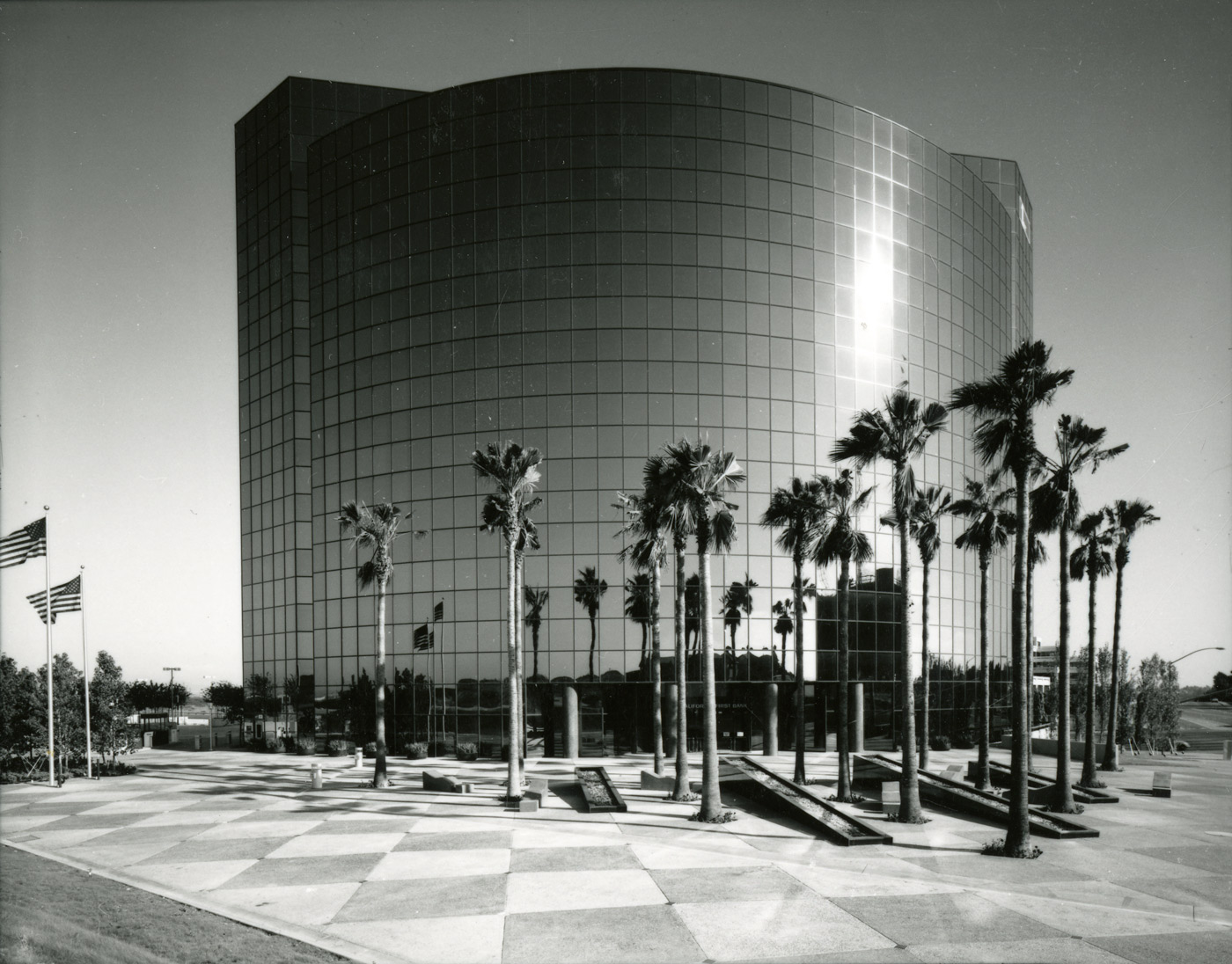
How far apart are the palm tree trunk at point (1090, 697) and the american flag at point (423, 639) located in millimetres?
33944

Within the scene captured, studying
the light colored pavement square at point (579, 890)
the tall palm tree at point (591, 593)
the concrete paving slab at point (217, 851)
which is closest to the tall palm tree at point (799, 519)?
the light colored pavement square at point (579, 890)

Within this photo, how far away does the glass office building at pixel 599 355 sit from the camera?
5503 cm

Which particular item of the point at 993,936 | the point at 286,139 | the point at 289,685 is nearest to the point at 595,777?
the point at 993,936

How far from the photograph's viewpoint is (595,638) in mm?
54188

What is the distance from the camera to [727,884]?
2031 cm

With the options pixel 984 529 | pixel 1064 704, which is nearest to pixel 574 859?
pixel 1064 704

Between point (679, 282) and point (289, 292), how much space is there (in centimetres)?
2977

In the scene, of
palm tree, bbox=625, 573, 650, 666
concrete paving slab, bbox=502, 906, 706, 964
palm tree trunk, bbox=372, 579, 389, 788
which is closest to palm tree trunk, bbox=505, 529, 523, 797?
palm tree trunk, bbox=372, 579, 389, 788

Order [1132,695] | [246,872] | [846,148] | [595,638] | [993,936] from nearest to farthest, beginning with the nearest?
[993,936], [246,872], [595,638], [846,148], [1132,695]

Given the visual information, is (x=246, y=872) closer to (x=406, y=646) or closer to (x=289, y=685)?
(x=406, y=646)

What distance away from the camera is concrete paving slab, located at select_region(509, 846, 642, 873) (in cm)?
2208

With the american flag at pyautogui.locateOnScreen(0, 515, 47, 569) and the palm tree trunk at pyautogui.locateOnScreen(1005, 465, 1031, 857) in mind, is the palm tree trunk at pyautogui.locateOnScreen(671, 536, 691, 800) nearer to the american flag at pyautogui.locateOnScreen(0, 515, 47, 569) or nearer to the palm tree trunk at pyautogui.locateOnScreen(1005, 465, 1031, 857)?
the palm tree trunk at pyautogui.locateOnScreen(1005, 465, 1031, 857)

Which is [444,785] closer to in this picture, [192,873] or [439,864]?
[439,864]

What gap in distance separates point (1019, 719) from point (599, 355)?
36369 mm
